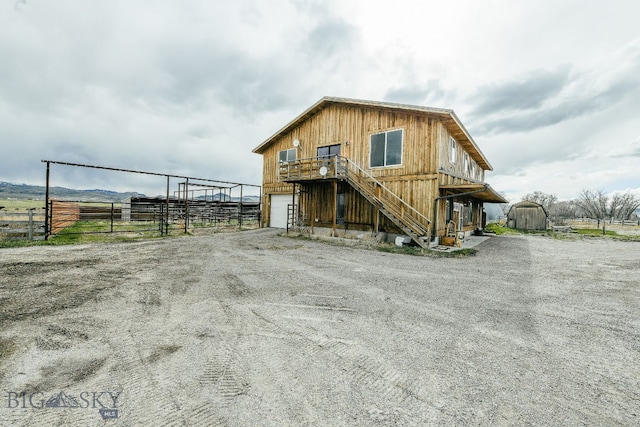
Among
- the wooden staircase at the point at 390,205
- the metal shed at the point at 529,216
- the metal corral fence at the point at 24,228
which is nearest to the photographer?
the metal corral fence at the point at 24,228

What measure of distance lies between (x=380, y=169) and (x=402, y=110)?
11.2ft

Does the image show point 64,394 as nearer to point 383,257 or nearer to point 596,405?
point 596,405

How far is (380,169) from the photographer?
52.4ft

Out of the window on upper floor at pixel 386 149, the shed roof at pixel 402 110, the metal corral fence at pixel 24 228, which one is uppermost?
the shed roof at pixel 402 110

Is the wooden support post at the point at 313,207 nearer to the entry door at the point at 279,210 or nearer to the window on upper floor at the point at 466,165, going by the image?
the entry door at the point at 279,210

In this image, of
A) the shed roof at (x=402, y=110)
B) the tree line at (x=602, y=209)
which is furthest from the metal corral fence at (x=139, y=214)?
the tree line at (x=602, y=209)

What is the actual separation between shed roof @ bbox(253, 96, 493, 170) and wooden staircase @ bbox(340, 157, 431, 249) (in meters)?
3.63

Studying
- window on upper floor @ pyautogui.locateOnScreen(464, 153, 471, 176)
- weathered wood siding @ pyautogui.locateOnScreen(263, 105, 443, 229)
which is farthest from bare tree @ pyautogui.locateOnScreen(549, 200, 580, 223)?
weathered wood siding @ pyautogui.locateOnScreen(263, 105, 443, 229)

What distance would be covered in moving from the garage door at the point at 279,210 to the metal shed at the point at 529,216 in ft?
91.2

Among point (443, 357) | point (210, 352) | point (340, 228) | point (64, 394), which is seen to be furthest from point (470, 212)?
point (64, 394)

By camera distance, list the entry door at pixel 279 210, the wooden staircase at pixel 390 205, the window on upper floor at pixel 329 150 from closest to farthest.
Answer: the wooden staircase at pixel 390 205
the window on upper floor at pixel 329 150
the entry door at pixel 279 210

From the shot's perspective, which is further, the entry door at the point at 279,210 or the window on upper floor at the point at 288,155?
the entry door at the point at 279,210

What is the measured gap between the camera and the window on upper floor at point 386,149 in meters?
15.4

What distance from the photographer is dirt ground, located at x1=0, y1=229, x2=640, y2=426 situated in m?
2.62
